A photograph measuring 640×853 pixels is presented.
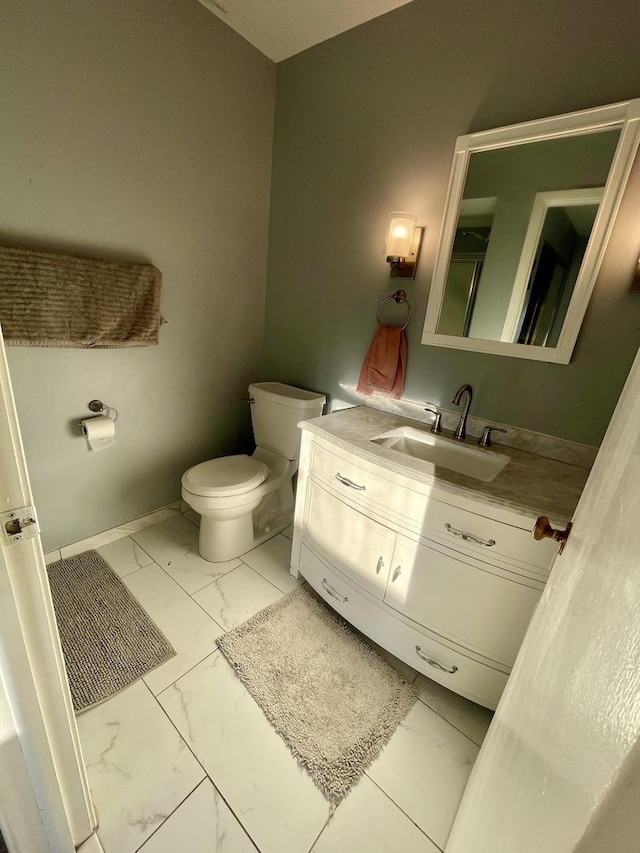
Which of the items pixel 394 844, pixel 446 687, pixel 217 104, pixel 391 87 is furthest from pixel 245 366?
pixel 394 844

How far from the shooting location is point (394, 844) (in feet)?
2.98

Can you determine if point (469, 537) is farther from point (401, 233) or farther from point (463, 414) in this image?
point (401, 233)

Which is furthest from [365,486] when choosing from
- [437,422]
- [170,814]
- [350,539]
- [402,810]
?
[170,814]

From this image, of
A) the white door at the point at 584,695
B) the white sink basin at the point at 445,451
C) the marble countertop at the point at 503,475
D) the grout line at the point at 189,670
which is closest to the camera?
the white door at the point at 584,695

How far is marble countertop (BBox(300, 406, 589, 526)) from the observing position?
99cm

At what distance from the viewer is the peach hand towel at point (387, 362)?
5.32 feet

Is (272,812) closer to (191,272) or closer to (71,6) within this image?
(191,272)

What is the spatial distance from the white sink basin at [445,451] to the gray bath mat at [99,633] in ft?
3.96

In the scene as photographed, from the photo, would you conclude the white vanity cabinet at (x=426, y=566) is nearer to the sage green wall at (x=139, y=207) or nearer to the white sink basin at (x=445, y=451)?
the white sink basin at (x=445, y=451)

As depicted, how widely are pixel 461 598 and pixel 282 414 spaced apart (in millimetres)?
1212

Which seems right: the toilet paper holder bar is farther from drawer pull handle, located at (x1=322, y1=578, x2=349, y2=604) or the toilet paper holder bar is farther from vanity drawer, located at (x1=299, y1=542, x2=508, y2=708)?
drawer pull handle, located at (x1=322, y1=578, x2=349, y2=604)

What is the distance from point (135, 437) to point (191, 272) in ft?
3.01

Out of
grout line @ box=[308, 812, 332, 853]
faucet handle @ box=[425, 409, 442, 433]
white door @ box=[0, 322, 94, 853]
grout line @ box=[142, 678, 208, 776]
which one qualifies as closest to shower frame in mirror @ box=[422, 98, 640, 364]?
faucet handle @ box=[425, 409, 442, 433]

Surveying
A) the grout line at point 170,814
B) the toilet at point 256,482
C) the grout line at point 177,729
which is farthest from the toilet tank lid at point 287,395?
the grout line at point 170,814
